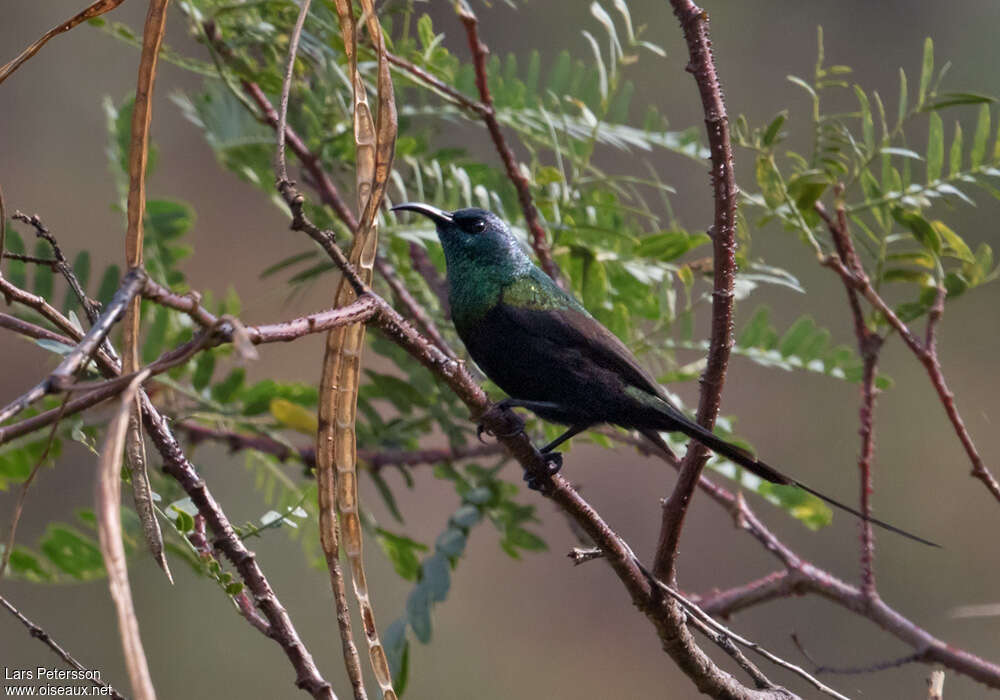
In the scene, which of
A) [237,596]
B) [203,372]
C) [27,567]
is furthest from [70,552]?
[237,596]

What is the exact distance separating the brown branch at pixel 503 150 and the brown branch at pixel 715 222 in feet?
1.74

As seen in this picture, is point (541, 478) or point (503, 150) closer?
point (541, 478)

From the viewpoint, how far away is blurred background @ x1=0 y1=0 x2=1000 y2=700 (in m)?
3.79

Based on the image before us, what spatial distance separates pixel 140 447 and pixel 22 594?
2794 mm

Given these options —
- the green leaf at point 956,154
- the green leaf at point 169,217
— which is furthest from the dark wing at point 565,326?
the green leaf at point 169,217

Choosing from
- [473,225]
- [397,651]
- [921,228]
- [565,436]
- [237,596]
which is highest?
[473,225]

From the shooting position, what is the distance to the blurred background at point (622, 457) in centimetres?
379

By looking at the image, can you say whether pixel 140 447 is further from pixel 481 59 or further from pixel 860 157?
pixel 860 157

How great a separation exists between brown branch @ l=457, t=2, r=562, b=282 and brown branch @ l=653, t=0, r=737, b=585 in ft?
1.74

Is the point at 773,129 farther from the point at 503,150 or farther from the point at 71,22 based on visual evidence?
the point at 71,22

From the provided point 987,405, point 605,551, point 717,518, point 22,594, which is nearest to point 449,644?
point 717,518

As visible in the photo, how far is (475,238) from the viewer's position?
5.19 feet

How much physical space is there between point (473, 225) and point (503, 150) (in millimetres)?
191

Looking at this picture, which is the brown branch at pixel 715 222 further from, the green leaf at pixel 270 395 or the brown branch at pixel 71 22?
the green leaf at pixel 270 395
